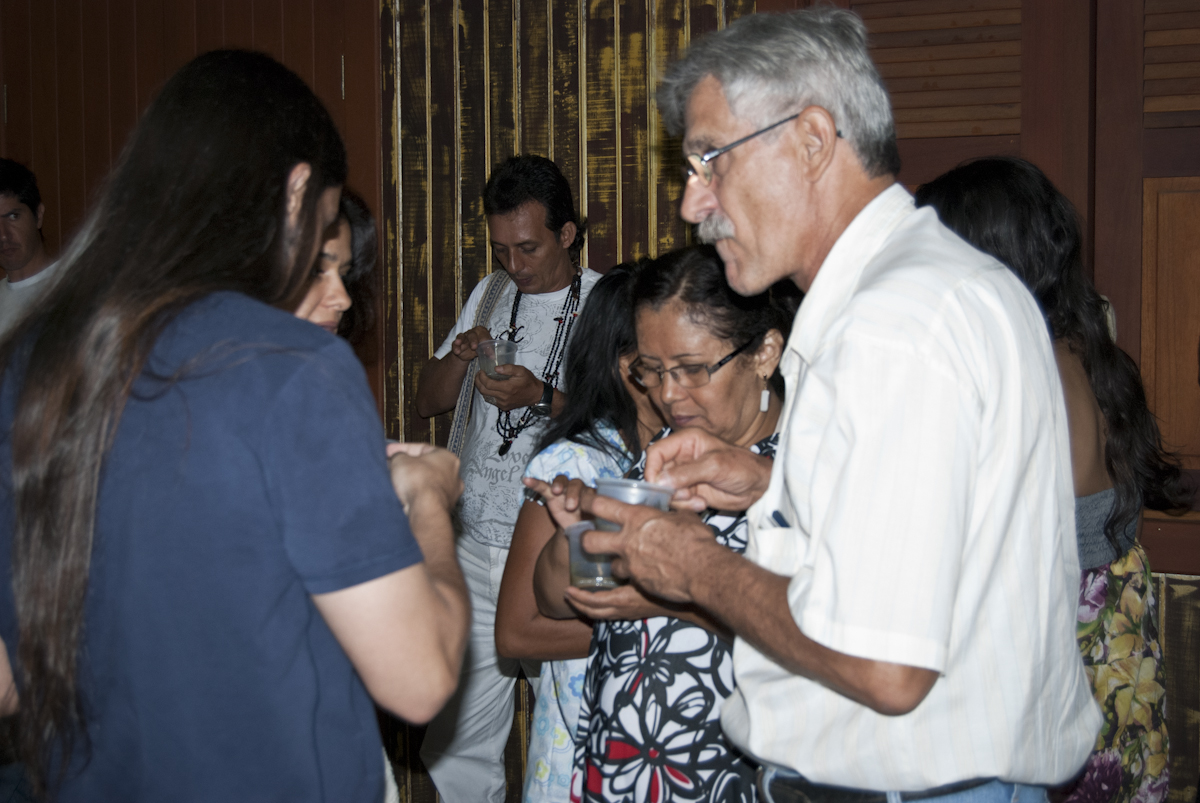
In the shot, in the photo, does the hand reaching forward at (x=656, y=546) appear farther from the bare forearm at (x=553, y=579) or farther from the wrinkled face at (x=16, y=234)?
the wrinkled face at (x=16, y=234)

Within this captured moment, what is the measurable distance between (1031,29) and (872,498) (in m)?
2.75

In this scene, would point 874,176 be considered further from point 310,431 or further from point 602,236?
point 602,236

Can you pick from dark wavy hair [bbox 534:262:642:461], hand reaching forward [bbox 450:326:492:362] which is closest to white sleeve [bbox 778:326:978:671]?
dark wavy hair [bbox 534:262:642:461]

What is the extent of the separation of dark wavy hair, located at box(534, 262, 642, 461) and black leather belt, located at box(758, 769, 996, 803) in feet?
3.11

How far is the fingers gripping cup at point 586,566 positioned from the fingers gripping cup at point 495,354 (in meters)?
1.52

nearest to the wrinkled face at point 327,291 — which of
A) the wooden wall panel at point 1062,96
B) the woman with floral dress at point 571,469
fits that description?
the woman with floral dress at point 571,469

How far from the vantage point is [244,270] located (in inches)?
43.3

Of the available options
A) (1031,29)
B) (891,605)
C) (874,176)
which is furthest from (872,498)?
(1031,29)

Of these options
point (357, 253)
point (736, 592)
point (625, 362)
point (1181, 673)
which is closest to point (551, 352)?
point (357, 253)

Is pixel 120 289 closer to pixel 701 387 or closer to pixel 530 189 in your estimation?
pixel 701 387

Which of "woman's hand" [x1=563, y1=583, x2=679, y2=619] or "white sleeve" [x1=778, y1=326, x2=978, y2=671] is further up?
"white sleeve" [x1=778, y1=326, x2=978, y2=671]

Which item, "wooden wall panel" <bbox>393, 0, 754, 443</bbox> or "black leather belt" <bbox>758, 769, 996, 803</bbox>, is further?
"wooden wall panel" <bbox>393, 0, 754, 443</bbox>

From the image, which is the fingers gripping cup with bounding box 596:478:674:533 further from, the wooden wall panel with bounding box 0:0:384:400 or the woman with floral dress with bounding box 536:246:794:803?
the wooden wall panel with bounding box 0:0:384:400

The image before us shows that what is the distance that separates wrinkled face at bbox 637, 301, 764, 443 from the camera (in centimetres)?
194
